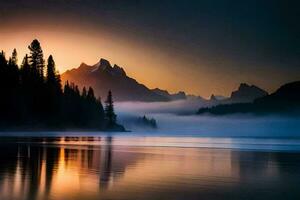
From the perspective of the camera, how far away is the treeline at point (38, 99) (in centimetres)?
8388

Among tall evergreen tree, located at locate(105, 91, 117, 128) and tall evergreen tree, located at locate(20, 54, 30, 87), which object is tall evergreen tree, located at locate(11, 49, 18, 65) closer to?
tall evergreen tree, located at locate(20, 54, 30, 87)

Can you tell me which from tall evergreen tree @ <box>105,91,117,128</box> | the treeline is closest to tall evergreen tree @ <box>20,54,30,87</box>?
the treeline

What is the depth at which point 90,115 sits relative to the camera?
11356 cm

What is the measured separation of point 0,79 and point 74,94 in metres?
26.4

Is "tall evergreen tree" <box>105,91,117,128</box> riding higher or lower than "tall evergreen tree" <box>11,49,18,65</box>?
lower

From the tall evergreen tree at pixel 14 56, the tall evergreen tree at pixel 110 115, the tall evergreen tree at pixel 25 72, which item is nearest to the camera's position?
the tall evergreen tree at pixel 14 56

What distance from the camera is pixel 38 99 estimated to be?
303 feet

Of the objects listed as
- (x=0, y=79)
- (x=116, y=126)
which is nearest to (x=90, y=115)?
(x=116, y=126)

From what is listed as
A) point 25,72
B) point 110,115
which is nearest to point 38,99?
point 25,72

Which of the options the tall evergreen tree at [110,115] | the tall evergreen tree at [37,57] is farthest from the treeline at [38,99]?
the tall evergreen tree at [110,115]

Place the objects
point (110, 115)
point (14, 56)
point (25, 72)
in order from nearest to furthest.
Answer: point (14, 56)
point (25, 72)
point (110, 115)

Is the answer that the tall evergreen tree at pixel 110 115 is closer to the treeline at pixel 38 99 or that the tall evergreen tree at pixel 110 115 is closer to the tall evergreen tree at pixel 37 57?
the treeline at pixel 38 99

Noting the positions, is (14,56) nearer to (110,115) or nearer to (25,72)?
(25,72)

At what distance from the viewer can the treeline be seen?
3302 inches
